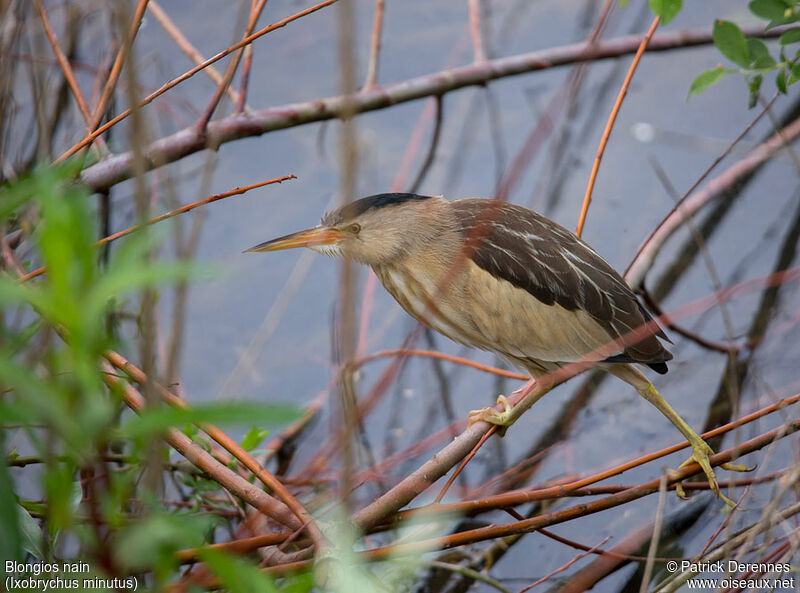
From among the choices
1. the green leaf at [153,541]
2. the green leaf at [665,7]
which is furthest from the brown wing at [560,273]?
the green leaf at [153,541]

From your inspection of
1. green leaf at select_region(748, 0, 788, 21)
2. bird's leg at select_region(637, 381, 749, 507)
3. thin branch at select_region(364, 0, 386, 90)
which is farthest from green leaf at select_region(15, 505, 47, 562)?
thin branch at select_region(364, 0, 386, 90)

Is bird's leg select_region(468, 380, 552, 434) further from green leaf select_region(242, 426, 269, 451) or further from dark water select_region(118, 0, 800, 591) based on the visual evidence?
green leaf select_region(242, 426, 269, 451)

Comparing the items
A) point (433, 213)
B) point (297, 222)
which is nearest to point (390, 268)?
point (433, 213)

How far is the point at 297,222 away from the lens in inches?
110

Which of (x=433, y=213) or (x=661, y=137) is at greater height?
(x=661, y=137)

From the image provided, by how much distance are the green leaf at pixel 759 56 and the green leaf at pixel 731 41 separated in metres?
0.02

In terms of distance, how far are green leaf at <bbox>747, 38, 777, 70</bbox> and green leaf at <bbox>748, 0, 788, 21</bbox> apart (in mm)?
170

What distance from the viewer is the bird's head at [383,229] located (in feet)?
6.29

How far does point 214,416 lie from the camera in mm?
640

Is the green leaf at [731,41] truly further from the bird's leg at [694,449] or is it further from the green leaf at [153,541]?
the green leaf at [153,541]

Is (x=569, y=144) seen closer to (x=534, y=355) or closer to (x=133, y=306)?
(x=534, y=355)

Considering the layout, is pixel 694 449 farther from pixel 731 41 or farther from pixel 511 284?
pixel 731 41

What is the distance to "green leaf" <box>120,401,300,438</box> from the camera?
61 centimetres

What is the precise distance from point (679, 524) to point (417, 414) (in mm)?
734
